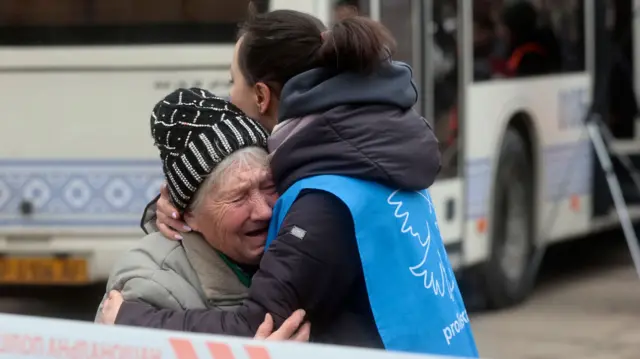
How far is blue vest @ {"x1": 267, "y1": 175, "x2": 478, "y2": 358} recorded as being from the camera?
2408 millimetres

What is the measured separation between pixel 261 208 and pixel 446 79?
6.01 meters

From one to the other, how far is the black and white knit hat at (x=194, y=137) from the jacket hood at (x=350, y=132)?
0.07 meters

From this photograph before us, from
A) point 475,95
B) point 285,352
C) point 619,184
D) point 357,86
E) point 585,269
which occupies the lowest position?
point 585,269

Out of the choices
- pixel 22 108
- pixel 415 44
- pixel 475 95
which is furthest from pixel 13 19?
pixel 475 95

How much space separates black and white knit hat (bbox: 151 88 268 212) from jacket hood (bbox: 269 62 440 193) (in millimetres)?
72

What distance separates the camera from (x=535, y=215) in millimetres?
9531

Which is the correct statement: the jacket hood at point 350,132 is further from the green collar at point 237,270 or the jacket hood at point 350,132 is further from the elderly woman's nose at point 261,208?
the green collar at point 237,270

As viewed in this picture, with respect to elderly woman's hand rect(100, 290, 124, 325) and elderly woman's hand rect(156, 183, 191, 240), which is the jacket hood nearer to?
elderly woman's hand rect(156, 183, 191, 240)

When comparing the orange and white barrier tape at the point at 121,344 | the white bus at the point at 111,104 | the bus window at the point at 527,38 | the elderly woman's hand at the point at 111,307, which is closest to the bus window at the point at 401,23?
the white bus at the point at 111,104

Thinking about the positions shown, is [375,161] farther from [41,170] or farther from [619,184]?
[619,184]

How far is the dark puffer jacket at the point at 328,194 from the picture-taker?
2.37m

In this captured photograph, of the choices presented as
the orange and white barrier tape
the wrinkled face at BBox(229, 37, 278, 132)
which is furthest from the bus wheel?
the orange and white barrier tape

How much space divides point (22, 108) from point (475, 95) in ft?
9.14

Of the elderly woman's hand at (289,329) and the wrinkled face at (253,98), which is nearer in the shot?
the elderly woman's hand at (289,329)
